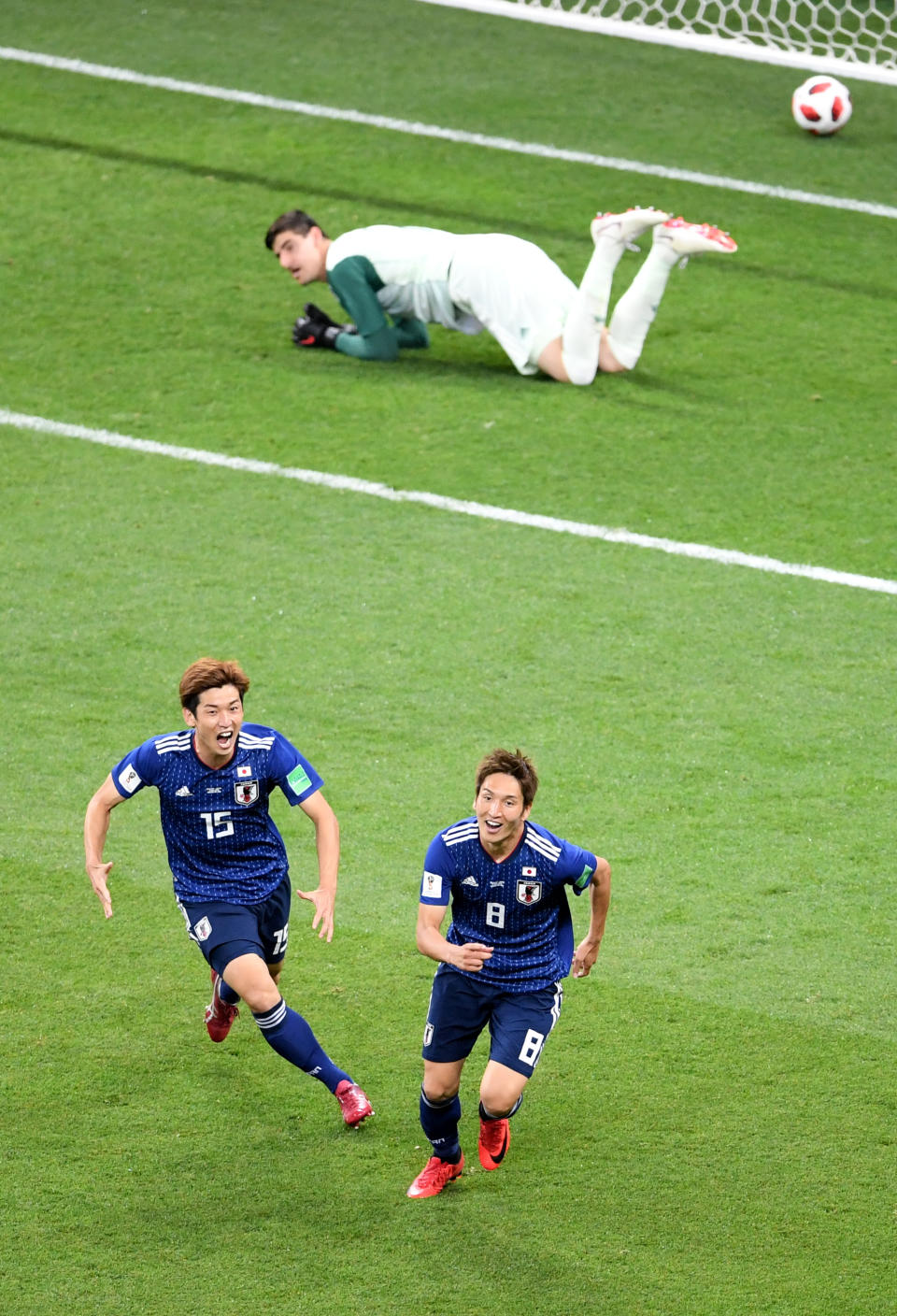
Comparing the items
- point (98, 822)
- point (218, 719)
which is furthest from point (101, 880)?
point (218, 719)

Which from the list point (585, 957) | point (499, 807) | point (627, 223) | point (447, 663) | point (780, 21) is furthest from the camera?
point (780, 21)

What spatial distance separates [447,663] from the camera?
24.8 ft

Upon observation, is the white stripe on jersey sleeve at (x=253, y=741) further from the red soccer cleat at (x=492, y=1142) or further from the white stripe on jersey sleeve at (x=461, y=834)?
the red soccer cleat at (x=492, y=1142)

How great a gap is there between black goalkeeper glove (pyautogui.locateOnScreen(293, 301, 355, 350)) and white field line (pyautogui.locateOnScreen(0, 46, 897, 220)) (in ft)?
9.47

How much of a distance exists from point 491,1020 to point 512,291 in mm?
5645

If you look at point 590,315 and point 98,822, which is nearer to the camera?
point 98,822

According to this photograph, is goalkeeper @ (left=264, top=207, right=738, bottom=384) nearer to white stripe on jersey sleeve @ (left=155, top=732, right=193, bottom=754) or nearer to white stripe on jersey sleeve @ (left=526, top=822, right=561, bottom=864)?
white stripe on jersey sleeve @ (left=155, top=732, right=193, bottom=754)

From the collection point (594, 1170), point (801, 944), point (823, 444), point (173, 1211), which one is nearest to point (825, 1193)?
point (594, 1170)

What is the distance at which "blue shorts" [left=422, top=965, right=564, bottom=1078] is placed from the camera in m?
4.78

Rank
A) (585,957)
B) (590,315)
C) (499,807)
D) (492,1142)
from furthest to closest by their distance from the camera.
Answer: (590,315), (492,1142), (585,957), (499,807)

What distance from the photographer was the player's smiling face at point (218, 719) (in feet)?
16.1

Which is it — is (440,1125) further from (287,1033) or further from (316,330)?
(316,330)

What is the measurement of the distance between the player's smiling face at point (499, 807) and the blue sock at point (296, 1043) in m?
0.92

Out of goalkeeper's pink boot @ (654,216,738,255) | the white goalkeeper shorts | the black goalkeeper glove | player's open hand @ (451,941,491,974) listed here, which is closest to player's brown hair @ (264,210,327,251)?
the black goalkeeper glove
